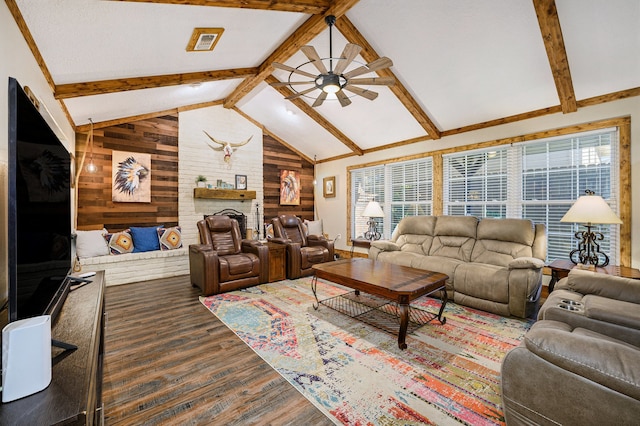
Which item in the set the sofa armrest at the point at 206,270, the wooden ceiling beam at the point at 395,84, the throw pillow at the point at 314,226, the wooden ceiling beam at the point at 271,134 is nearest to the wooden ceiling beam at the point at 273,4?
the wooden ceiling beam at the point at 395,84

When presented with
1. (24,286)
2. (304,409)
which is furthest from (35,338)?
(304,409)

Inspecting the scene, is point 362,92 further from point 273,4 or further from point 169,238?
point 169,238

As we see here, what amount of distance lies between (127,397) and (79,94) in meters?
3.46

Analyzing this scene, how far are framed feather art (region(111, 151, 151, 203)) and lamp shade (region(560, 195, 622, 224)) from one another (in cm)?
634

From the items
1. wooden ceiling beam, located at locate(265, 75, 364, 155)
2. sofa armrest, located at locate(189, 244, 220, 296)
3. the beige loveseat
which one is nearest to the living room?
wooden ceiling beam, located at locate(265, 75, 364, 155)

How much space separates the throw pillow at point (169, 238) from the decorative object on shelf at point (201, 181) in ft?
3.47

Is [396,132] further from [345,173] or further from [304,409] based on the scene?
[304,409]

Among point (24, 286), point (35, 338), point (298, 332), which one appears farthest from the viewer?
point (298, 332)

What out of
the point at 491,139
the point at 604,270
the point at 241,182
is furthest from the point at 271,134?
the point at 604,270

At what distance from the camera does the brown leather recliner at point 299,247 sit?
182 inches

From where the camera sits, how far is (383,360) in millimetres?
2174

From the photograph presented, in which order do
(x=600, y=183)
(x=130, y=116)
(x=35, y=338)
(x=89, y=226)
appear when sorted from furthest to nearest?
1. (x=130, y=116)
2. (x=89, y=226)
3. (x=600, y=183)
4. (x=35, y=338)

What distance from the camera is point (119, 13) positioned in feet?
8.05

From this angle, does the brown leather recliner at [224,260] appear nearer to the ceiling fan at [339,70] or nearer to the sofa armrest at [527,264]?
the ceiling fan at [339,70]
